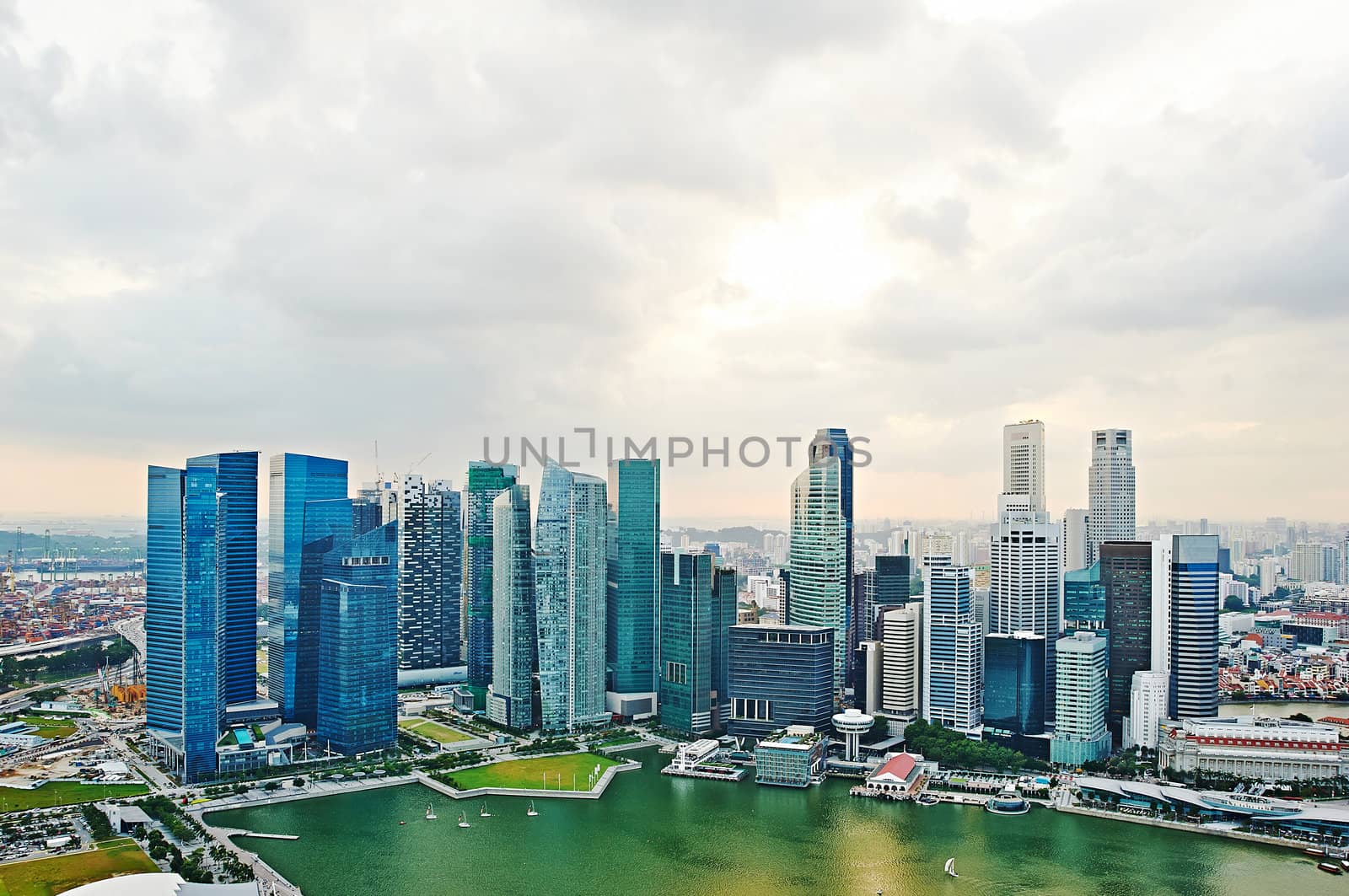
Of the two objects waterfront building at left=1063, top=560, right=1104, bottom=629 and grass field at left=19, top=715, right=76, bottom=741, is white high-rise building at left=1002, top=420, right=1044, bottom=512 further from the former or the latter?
grass field at left=19, top=715, right=76, bottom=741

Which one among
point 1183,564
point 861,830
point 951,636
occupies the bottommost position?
point 861,830

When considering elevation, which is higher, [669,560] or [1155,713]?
[669,560]

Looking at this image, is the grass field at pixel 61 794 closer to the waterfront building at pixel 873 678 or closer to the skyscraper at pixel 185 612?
the skyscraper at pixel 185 612

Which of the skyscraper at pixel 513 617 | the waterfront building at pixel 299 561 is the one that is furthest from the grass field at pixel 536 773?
the waterfront building at pixel 299 561

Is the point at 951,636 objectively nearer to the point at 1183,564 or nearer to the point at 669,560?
the point at 1183,564

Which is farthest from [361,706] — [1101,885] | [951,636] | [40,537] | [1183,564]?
[40,537]

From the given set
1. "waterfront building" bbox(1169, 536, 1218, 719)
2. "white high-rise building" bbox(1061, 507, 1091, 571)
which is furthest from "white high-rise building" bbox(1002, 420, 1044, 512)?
"waterfront building" bbox(1169, 536, 1218, 719)

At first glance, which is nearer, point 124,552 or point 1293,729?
point 1293,729
